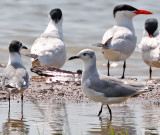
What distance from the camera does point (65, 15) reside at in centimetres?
1881

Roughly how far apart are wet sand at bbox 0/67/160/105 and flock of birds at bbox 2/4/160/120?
374 mm

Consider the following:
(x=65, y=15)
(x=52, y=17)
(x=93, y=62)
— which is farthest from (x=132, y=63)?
(x=93, y=62)

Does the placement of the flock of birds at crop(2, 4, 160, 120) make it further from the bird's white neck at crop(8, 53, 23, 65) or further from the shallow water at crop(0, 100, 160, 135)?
the shallow water at crop(0, 100, 160, 135)

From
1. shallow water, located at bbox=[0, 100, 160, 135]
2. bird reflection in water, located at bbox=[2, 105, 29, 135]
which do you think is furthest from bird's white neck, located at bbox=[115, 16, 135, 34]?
bird reflection in water, located at bbox=[2, 105, 29, 135]

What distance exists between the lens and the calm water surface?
22.3ft

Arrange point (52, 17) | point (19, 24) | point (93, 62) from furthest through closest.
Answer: point (19, 24), point (52, 17), point (93, 62)

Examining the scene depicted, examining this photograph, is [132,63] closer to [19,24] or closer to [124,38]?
[124,38]

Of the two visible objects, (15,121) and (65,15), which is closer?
(15,121)

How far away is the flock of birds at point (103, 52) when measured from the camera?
7430mm

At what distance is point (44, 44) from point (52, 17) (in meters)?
1.65

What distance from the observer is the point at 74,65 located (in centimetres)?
1369

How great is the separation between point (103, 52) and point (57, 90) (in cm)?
222

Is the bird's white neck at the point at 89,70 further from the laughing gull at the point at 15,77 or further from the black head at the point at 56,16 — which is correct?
the black head at the point at 56,16

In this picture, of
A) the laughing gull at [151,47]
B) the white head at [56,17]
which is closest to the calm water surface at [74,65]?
the laughing gull at [151,47]
